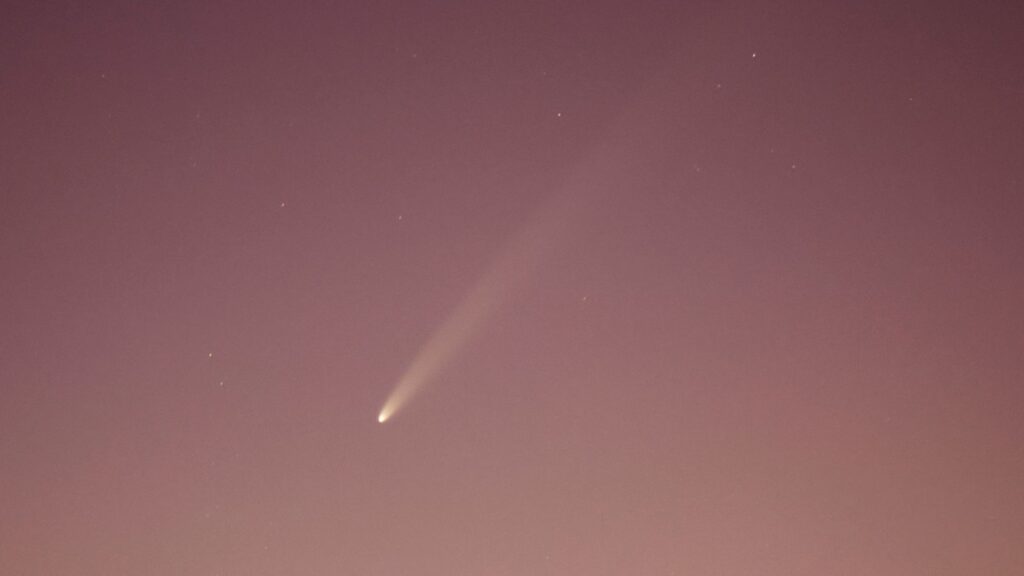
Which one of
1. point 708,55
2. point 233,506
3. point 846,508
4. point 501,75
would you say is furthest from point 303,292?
point 846,508

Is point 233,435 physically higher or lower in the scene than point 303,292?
lower

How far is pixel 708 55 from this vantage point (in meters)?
1.98

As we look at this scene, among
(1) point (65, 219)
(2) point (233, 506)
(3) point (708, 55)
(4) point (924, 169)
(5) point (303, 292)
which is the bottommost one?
(4) point (924, 169)

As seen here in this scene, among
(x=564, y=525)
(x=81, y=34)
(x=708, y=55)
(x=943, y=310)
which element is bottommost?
(x=943, y=310)

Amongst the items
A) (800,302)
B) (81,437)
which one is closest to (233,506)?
(81,437)

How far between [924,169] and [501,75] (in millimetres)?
931

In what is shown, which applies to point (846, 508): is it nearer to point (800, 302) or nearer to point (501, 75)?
point (800, 302)

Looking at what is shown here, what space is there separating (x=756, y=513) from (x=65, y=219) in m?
1.58

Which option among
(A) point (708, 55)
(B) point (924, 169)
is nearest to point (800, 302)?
(B) point (924, 169)

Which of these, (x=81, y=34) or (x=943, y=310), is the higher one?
(x=81, y=34)

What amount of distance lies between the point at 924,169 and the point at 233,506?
1627 millimetres

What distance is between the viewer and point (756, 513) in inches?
76.7

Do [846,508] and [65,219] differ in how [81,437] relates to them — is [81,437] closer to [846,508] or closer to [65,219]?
[65,219]

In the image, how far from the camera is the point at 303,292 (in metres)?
1.97
